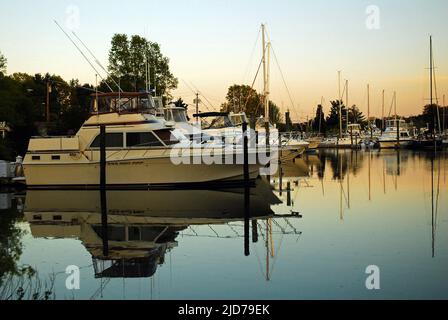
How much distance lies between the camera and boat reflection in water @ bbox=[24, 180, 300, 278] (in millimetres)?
13534

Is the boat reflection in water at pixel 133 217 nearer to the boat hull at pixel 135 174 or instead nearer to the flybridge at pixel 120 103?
the boat hull at pixel 135 174

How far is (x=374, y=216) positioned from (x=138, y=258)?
8.94 metres

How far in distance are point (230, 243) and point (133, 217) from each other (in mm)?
5886

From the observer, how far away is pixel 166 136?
2762cm

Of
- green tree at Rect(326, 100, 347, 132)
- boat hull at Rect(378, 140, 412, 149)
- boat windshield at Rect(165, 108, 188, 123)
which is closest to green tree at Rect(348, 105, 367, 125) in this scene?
green tree at Rect(326, 100, 347, 132)

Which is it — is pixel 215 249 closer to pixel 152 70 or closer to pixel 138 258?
pixel 138 258

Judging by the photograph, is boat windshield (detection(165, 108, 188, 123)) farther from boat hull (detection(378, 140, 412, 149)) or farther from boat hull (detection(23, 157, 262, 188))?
boat hull (detection(378, 140, 412, 149))

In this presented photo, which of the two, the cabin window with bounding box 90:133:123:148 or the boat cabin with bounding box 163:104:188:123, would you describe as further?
the boat cabin with bounding box 163:104:188:123

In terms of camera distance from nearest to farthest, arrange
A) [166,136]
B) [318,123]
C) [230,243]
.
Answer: [230,243]
[166,136]
[318,123]

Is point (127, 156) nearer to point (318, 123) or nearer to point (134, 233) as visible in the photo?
point (134, 233)

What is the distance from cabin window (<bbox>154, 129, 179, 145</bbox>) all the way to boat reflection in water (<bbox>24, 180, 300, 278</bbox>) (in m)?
2.45

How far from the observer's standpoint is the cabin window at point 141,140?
89.0ft

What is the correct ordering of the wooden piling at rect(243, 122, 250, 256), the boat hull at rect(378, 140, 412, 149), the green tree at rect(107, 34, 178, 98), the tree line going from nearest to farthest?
the wooden piling at rect(243, 122, 250, 256) → the tree line → the green tree at rect(107, 34, 178, 98) → the boat hull at rect(378, 140, 412, 149)

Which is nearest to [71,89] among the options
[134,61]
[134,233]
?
[134,61]
